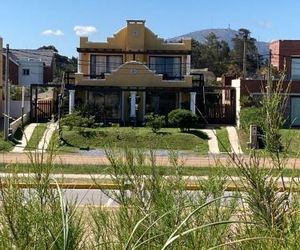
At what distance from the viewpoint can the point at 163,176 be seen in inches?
214

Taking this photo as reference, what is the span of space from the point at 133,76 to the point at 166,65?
382 centimetres

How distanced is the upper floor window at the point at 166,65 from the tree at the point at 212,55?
43.7 meters

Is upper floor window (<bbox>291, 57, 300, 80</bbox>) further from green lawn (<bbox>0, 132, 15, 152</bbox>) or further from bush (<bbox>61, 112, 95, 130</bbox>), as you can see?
green lawn (<bbox>0, 132, 15, 152</bbox>)

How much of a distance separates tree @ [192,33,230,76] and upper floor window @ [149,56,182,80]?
43.7m

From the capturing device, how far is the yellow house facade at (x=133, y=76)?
4503 centimetres

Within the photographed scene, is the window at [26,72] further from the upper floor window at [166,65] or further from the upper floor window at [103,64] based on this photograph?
the upper floor window at [166,65]

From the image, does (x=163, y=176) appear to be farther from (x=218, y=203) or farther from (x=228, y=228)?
(x=228, y=228)

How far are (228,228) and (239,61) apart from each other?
85577mm

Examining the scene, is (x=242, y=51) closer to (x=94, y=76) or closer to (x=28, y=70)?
(x=28, y=70)

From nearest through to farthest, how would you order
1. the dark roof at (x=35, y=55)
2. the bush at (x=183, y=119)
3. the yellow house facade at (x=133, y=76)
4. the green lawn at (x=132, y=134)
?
the green lawn at (x=132, y=134)
the bush at (x=183, y=119)
the yellow house facade at (x=133, y=76)
the dark roof at (x=35, y=55)

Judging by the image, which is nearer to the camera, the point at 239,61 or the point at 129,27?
the point at 129,27

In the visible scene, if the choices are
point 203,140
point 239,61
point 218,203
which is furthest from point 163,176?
point 239,61

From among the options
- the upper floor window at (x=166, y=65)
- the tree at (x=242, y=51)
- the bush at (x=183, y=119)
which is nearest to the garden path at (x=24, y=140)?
the bush at (x=183, y=119)

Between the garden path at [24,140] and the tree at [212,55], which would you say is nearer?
the garden path at [24,140]
